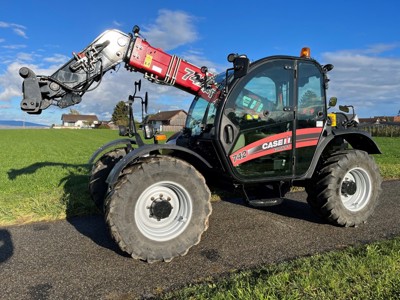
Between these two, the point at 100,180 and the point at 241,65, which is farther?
the point at 100,180

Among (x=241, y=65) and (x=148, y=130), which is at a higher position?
(x=241, y=65)

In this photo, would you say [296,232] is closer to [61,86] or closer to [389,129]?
[61,86]

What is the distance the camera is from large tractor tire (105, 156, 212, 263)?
3.95 m

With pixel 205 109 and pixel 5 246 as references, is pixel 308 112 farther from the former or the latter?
pixel 5 246

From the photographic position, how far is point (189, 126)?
5727mm

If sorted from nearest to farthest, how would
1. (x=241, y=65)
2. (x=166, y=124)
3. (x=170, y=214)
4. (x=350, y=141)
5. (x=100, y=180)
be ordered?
(x=170, y=214) → (x=241, y=65) → (x=100, y=180) → (x=350, y=141) → (x=166, y=124)

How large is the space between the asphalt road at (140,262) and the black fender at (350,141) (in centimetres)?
95

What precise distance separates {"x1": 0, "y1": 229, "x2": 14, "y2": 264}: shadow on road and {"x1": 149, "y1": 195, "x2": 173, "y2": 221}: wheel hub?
5.59ft

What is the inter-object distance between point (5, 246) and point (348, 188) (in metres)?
4.77

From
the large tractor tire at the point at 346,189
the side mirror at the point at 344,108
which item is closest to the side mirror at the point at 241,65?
the large tractor tire at the point at 346,189

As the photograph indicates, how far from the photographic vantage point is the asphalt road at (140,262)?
11.3 feet

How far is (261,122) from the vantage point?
15.7 feet

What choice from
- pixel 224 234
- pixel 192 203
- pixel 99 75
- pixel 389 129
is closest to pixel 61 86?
pixel 99 75

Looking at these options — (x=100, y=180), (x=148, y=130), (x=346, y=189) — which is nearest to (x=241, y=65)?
(x=148, y=130)
